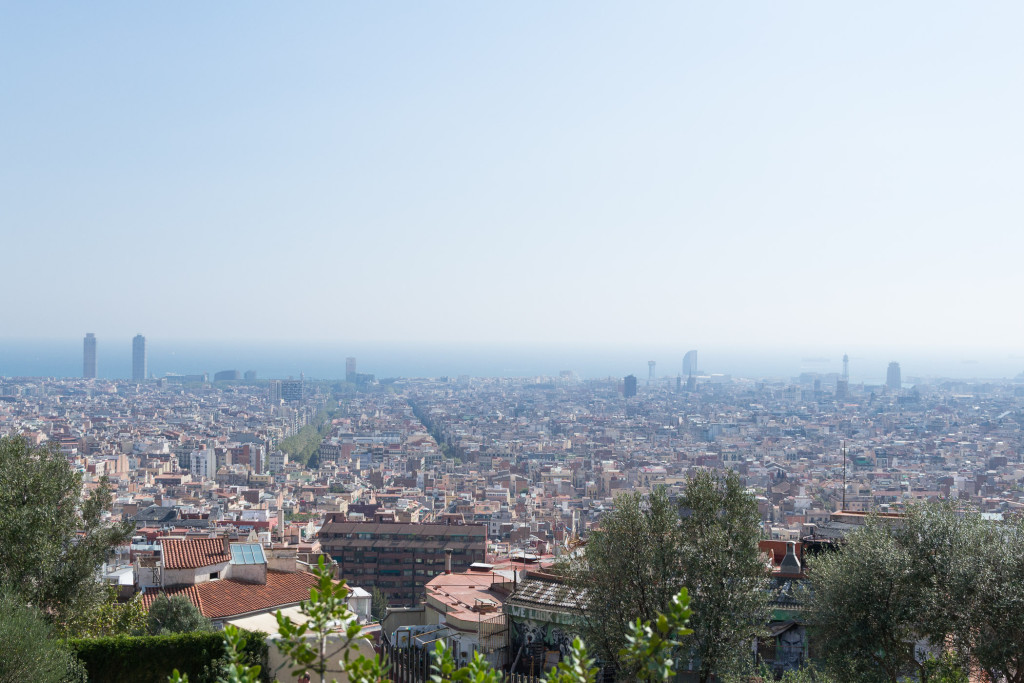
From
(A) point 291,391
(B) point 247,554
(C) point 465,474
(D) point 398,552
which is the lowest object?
(C) point 465,474

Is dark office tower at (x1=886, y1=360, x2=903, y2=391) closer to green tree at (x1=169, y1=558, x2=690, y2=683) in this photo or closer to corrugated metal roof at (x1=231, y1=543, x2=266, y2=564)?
corrugated metal roof at (x1=231, y1=543, x2=266, y2=564)

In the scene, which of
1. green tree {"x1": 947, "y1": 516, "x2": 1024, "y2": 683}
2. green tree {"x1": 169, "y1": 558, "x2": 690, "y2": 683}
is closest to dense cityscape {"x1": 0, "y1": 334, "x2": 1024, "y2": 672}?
green tree {"x1": 947, "y1": 516, "x2": 1024, "y2": 683}

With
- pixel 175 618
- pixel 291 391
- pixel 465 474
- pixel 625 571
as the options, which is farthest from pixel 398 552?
pixel 291 391

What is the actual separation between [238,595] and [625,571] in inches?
280

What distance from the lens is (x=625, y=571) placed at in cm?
843

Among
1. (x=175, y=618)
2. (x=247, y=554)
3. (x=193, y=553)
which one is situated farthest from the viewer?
(x=247, y=554)

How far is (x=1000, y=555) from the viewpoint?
7.82 m

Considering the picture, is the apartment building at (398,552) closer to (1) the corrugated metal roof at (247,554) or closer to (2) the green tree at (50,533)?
(1) the corrugated metal roof at (247,554)

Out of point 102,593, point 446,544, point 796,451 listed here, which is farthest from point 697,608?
point 796,451

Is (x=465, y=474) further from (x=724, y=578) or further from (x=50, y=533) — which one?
(x=724, y=578)

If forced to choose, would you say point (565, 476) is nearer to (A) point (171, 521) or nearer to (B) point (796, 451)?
(B) point (796, 451)

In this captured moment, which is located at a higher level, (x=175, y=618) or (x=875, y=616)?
(x=875, y=616)

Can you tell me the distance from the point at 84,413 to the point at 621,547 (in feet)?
422

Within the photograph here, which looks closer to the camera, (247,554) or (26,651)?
(26,651)
